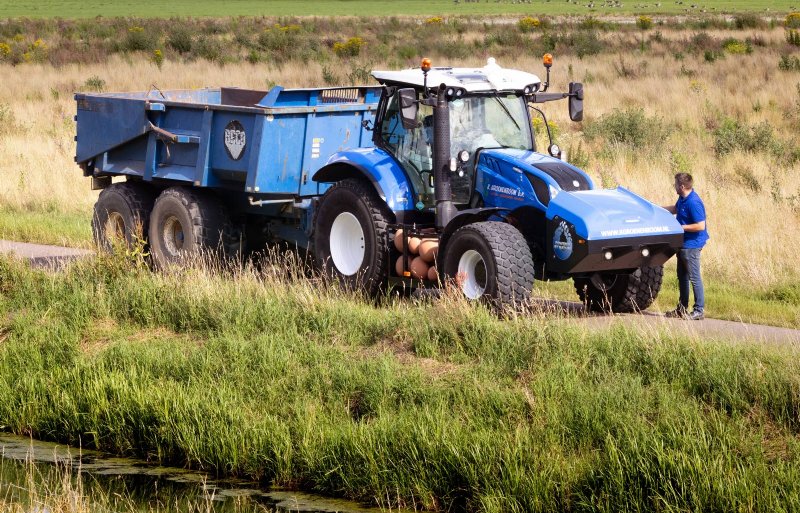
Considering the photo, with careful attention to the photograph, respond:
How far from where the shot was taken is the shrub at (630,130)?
22906 millimetres

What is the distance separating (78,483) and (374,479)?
1914 millimetres

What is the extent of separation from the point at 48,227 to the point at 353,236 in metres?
6.82

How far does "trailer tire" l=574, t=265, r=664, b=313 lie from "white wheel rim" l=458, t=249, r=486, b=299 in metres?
1.17

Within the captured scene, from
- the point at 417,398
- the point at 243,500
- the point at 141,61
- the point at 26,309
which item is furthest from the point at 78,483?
the point at 141,61

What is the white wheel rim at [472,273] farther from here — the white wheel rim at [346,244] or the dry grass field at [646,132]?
the dry grass field at [646,132]

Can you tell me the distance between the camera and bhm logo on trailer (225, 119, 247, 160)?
1313 centimetres

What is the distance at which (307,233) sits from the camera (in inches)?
515

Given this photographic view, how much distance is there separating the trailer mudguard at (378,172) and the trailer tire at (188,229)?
5.35 ft

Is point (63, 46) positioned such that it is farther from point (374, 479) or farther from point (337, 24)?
point (374, 479)

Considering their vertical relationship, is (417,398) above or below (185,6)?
below

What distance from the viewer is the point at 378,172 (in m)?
12.0

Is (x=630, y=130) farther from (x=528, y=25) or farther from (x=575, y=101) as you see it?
(x=528, y=25)

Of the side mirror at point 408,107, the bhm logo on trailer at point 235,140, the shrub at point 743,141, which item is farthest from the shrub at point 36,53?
the side mirror at point 408,107

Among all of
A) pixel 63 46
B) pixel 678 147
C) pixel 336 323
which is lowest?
pixel 336 323
